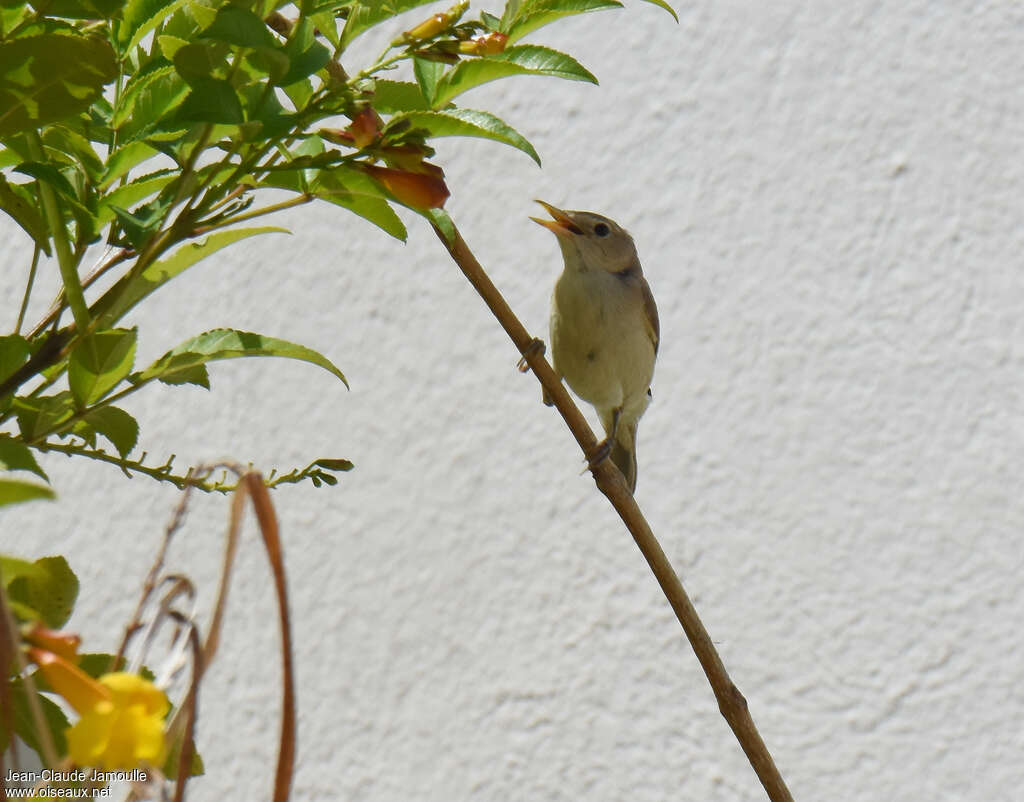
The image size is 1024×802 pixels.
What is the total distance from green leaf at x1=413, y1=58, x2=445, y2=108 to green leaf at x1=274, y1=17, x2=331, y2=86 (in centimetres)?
9

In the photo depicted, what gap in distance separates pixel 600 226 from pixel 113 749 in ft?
6.04

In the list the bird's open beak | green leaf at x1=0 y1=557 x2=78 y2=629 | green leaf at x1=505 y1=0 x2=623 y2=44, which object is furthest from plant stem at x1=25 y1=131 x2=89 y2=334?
the bird's open beak

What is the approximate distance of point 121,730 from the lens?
206mm

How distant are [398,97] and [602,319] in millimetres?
1443

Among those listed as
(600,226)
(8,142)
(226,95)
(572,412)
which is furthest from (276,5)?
(600,226)

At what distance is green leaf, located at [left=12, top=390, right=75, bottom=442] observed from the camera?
0.59m

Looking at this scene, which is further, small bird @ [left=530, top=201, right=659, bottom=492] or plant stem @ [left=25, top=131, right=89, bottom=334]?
small bird @ [left=530, top=201, right=659, bottom=492]

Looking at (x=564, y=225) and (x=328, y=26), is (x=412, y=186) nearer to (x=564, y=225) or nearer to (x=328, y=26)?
(x=328, y=26)

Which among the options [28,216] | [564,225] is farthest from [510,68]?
[564,225]

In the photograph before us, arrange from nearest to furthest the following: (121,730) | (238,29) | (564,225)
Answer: (121,730) → (238,29) → (564,225)

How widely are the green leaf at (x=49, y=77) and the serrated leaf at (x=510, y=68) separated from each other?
0.56ft

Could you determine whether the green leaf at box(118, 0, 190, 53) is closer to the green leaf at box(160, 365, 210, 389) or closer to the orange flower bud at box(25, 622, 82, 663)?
the green leaf at box(160, 365, 210, 389)

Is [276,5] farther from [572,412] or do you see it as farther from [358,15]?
[572,412]

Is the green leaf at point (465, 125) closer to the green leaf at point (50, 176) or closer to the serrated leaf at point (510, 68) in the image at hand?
the serrated leaf at point (510, 68)
